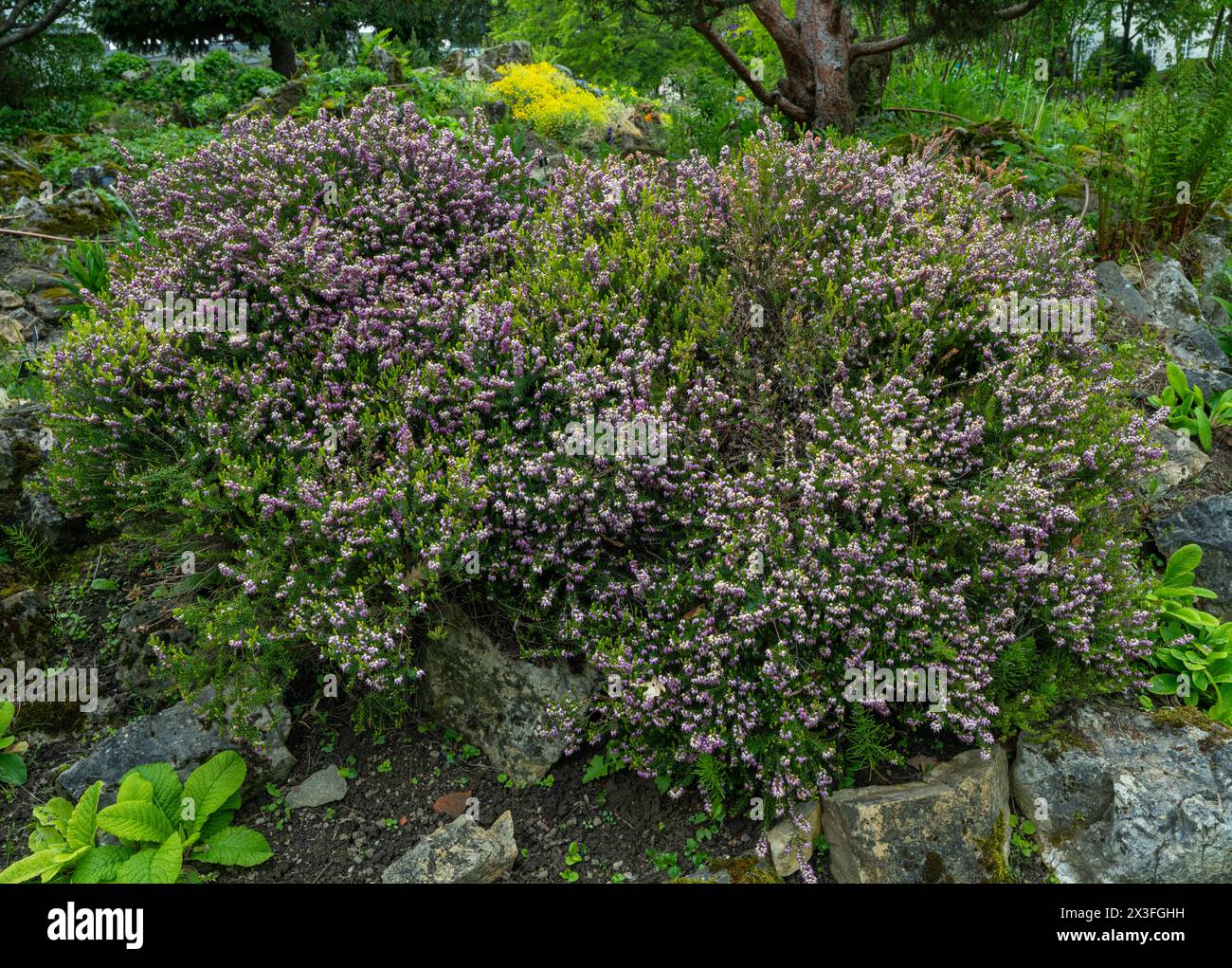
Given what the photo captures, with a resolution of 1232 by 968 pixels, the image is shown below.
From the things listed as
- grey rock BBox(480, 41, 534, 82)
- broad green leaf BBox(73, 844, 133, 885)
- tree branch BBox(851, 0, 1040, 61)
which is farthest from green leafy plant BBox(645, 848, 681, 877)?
grey rock BBox(480, 41, 534, 82)

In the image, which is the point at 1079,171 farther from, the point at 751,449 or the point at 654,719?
the point at 654,719

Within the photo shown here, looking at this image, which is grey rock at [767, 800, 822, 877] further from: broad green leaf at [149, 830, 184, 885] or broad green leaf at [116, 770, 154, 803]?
broad green leaf at [116, 770, 154, 803]

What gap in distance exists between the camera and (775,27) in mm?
8406

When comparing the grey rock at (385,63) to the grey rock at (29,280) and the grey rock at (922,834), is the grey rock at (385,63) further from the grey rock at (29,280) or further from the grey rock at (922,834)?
the grey rock at (922,834)

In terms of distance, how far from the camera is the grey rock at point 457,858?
3.89 meters

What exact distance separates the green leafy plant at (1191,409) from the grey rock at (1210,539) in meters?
0.69

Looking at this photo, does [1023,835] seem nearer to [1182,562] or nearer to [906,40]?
[1182,562]

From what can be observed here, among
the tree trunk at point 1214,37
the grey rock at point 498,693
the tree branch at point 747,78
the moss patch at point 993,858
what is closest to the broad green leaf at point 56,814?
the grey rock at point 498,693

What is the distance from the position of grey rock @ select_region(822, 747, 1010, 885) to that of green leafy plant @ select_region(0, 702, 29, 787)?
411cm

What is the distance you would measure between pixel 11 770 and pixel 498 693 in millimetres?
2568

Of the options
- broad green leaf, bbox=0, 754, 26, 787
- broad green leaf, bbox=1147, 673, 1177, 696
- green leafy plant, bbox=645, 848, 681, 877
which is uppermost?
broad green leaf, bbox=1147, 673, 1177, 696

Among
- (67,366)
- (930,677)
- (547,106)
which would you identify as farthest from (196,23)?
(930,677)

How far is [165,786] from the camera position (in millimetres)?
4121

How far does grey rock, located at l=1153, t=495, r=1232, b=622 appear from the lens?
4.96m
